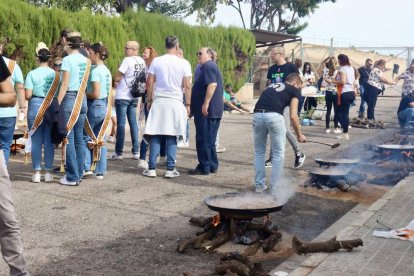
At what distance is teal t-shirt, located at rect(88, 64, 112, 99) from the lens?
26.9 ft

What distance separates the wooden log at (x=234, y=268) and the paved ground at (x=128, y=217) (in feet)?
1.18

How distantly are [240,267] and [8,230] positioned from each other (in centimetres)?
173

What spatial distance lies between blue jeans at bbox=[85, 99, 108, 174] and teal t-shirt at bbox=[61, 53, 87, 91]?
593 mm

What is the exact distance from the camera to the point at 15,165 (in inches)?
375

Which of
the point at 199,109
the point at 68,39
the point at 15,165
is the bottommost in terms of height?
the point at 15,165

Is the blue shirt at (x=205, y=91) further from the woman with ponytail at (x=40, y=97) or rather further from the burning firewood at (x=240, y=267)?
the burning firewood at (x=240, y=267)

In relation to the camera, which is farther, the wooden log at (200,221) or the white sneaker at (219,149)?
the white sneaker at (219,149)

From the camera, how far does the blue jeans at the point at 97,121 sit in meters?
8.34

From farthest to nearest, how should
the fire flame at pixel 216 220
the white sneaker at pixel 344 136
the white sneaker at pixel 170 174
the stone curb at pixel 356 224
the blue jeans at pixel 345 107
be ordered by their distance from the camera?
the white sneaker at pixel 344 136, the blue jeans at pixel 345 107, the white sneaker at pixel 170 174, the fire flame at pixel 216 220, the stone curb at pixel 356 224

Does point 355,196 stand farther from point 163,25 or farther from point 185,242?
point 163,25

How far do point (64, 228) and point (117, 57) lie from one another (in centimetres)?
1181

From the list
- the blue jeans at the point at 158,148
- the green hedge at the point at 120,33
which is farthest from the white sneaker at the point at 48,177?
the green hedge at the point at 120,33

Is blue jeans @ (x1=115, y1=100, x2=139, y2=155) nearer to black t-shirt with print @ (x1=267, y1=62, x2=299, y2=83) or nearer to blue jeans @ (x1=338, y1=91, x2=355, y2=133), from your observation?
black t-shirt with print @ (x1=267, y1=62, x2=299, y2=83)

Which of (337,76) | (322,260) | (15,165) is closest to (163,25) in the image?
(337,76)
